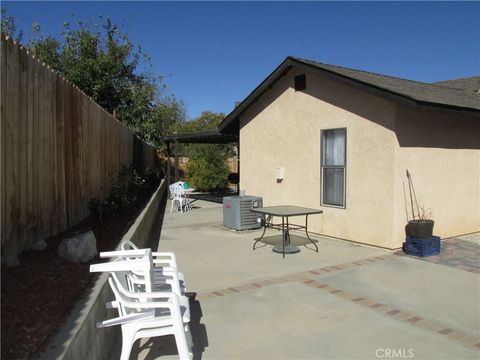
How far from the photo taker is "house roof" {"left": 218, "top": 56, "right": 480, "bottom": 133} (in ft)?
23.3

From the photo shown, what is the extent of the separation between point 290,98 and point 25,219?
718 cm

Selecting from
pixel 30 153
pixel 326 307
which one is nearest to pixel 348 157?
pixel 326 307

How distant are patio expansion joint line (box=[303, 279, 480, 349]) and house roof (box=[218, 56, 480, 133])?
354 cm

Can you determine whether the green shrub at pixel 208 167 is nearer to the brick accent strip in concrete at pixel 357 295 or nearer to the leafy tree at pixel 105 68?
the leafy tree at pixel 105 68

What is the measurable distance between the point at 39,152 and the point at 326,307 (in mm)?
3728

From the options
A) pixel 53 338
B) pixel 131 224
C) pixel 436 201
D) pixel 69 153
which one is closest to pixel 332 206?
pixel 436 201

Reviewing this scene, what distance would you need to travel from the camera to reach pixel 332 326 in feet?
13.8

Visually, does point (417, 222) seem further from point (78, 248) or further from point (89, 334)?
point (89, 334)

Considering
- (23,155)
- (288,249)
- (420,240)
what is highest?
(23,155)

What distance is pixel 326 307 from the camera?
4.73m

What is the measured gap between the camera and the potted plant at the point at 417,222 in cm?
714

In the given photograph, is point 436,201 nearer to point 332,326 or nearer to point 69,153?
point 332,326

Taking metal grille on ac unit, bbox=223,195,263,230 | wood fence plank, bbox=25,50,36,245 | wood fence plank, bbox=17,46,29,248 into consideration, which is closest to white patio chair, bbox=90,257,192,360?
wood fence plank, bbox=17,46,29,248

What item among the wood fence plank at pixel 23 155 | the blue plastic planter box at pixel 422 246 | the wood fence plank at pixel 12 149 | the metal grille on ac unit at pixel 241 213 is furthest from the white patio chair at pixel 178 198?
the wood fence plank at pixel 12 149
